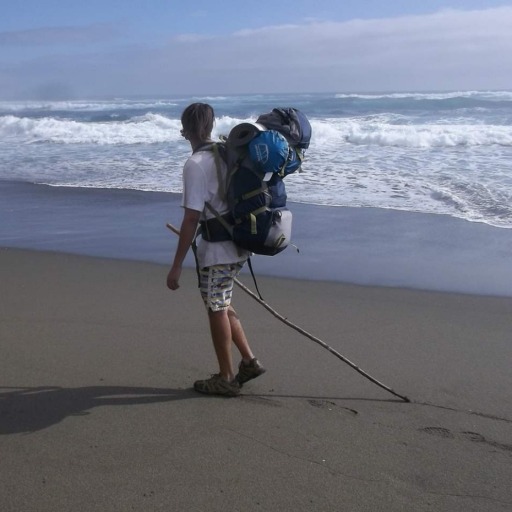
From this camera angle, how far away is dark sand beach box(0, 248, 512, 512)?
2846mm

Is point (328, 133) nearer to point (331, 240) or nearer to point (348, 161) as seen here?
point (348, 161)

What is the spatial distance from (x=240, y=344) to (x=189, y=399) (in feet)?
1.28

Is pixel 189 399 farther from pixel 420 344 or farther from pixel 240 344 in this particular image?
pixel 420 344

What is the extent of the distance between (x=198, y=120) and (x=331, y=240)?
4.48m

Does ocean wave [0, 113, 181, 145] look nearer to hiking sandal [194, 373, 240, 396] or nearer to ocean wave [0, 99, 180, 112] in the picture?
ocean wave [0, 99, 180, 112]

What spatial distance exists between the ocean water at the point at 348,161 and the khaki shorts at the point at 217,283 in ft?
18.6

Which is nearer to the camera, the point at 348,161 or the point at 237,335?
the point at 237,335

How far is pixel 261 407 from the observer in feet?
12.0

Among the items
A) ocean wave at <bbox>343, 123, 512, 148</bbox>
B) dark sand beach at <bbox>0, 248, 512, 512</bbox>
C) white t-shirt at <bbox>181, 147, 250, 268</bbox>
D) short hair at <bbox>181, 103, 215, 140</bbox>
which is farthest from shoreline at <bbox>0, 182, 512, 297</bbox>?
ocean wave at <bbox>343, 123, 512, 148</bbox>

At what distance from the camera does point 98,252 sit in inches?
288

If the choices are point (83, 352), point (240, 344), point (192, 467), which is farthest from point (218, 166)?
point (83, 352)

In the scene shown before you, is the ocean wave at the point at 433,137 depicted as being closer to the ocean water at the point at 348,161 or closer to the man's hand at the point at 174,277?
the ocean water at the point at 348,161

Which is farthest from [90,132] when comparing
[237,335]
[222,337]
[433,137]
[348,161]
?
[222,337]

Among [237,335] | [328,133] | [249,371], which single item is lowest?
[249,371]
